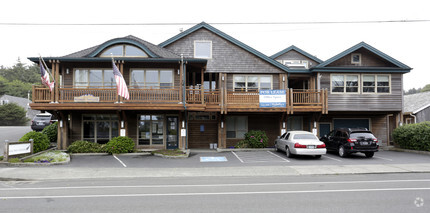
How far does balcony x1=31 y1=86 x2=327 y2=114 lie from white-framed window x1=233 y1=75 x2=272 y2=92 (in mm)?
1700

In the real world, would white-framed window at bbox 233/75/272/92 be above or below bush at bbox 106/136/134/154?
above

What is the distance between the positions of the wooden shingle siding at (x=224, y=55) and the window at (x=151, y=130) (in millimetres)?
5248

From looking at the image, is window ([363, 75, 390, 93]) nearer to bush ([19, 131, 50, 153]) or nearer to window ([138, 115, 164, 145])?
window ([138, 115, 164, 145])

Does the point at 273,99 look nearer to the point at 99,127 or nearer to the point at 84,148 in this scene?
the point at 99,127

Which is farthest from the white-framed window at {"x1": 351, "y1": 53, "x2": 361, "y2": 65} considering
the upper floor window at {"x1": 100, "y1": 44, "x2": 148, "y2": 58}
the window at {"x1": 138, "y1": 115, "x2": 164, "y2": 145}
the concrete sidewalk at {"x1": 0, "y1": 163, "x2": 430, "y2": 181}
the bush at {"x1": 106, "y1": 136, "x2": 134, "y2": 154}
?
the bush at {"x1": 106, "y1": 136, "x2": 134, "y2": 154}

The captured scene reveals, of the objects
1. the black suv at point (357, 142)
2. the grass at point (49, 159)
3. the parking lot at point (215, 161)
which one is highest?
the black suv at point (357, 142)

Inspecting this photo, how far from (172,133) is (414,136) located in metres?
16.2

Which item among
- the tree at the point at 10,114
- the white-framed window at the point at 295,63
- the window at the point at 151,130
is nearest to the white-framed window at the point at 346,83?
the white-framed window at the point at 295,63

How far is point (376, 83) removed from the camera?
1959 cm

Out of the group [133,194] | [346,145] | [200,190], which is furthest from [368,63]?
[133,194]

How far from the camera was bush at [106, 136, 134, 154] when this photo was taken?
52.4 ft

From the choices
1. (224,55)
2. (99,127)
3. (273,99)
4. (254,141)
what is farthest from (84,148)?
(273,99)

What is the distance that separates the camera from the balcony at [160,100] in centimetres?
1609

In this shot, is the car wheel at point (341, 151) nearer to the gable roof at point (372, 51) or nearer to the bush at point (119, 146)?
the gable roof at point (372, 51)
